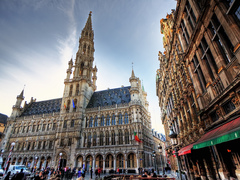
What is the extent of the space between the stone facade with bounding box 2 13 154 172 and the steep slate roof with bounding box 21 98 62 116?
0.49 m

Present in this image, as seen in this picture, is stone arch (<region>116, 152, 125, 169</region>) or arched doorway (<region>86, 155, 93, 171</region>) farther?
arched doorway (<region>86, 155, 93, 171</region>)

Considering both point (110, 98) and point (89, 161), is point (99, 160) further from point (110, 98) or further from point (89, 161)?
point (110, 98)

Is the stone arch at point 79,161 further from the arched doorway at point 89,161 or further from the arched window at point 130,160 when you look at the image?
the arched window at point 130,160

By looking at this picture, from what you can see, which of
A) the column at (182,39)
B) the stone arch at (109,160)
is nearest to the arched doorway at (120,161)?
the stone arch at (109,160)

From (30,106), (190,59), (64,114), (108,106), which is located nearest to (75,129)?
(64,114)

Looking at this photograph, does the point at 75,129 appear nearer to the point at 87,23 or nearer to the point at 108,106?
the point at 108,106

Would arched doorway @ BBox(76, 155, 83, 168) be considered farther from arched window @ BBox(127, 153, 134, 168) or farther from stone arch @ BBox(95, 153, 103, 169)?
arched window @ BBox(127, 153, 134, 168)

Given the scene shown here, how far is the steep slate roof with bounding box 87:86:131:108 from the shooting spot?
153 ft

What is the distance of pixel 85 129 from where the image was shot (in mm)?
42375

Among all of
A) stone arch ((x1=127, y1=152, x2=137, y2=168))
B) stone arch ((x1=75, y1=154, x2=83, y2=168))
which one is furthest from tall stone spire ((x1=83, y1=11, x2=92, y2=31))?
stone arch ((x1=127, y1=152, x2=137, y2=168))

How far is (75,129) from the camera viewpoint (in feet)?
139

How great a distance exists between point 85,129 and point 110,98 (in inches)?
541

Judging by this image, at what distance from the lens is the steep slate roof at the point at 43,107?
56.0m

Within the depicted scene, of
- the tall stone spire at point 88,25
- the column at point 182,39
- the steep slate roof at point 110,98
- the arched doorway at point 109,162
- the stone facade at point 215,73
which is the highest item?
the tall stone spire at point 88,25
